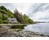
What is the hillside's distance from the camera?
111 cm

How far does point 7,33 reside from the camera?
3.64ft

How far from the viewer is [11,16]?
3.67ft

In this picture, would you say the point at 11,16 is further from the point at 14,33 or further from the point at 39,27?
the point at 39,27

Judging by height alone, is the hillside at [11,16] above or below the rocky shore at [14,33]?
above

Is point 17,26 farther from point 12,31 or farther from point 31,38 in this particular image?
point 31,38

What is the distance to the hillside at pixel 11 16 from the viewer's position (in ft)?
3.65

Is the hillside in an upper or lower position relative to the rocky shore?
upper

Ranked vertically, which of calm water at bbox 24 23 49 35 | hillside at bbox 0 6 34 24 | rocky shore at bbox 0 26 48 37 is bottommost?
rocky shore at bbox 0 26 48 37

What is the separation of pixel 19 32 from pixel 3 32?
180 mm

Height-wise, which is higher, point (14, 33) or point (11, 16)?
point (11, 16)

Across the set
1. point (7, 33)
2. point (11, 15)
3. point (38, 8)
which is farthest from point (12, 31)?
point (38, 8)

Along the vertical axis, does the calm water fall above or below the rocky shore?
above

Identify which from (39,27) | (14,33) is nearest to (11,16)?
(14,33)

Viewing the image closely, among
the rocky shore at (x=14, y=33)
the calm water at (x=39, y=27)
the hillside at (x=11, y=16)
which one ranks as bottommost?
the rocky shore at (x=14, y=33)
